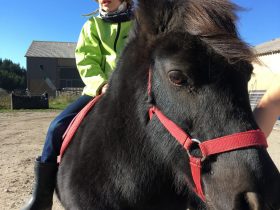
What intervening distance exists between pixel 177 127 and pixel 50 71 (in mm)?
62750

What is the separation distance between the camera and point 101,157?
8.79ft

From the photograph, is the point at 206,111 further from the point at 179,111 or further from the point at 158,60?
the point at 158,60

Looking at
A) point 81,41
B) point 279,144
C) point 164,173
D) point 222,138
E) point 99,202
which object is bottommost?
point 279,144

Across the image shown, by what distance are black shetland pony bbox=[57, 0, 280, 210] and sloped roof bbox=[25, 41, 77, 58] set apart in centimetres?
6275

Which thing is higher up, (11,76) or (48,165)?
(11,76)

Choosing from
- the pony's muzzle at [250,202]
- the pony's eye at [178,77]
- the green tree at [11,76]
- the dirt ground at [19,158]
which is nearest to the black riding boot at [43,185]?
the pony's eye at [178,77]

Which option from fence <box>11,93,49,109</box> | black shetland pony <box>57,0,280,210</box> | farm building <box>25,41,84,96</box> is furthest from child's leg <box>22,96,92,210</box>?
farm building <box>25,41,84,96</box>

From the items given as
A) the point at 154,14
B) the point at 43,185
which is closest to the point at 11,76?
the point at 43,185

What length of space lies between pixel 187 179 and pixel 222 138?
1.24ft

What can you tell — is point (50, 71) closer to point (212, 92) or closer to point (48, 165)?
point (48, 165)

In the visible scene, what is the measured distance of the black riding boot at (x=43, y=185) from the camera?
3213 mm

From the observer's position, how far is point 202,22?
2.09 m

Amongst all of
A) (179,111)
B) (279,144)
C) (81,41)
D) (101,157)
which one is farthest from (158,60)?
(279,144)

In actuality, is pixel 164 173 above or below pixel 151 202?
above
